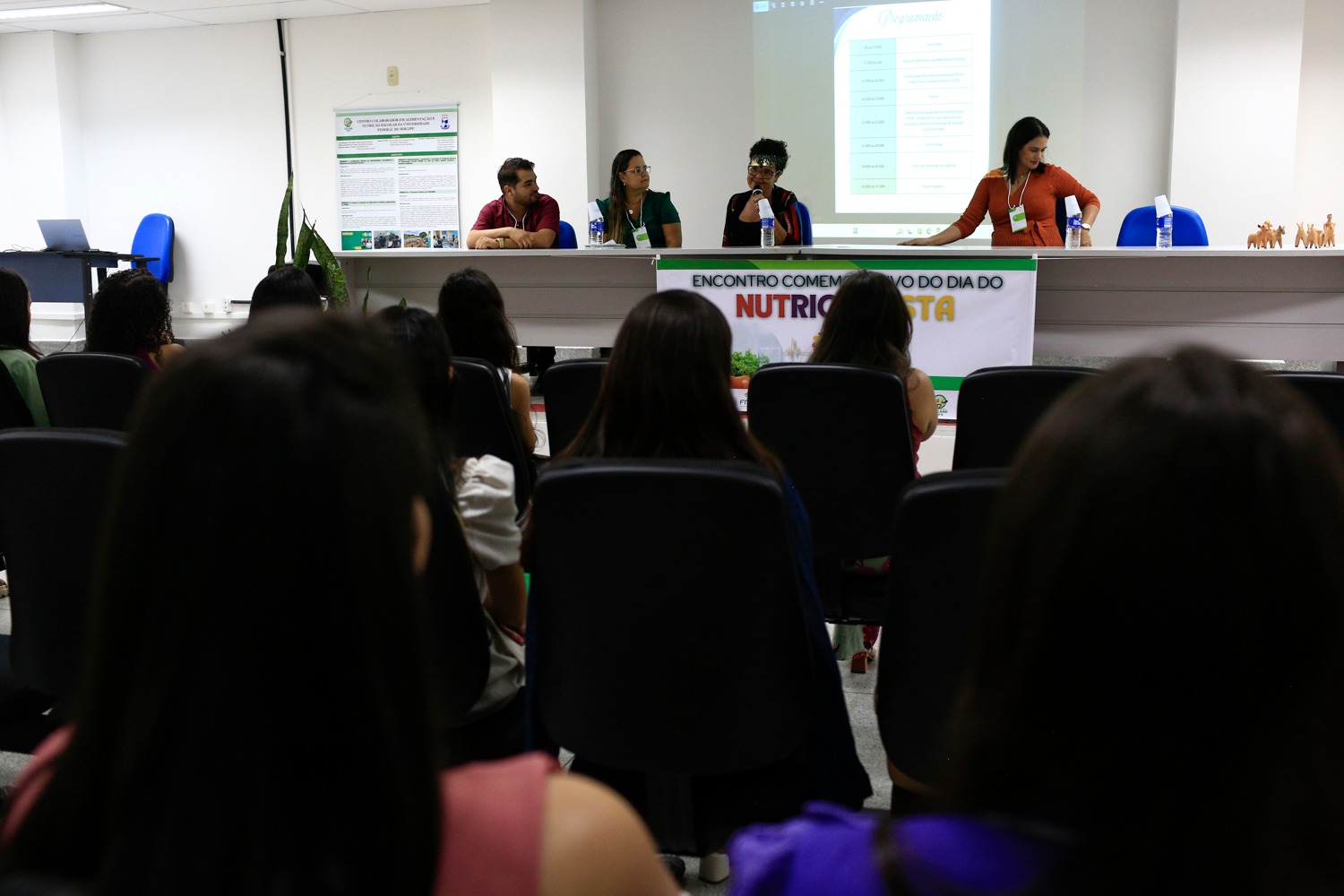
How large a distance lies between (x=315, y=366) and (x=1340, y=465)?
0.54 m

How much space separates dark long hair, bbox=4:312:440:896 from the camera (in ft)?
1.77

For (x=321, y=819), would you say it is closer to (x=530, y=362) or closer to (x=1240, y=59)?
(x=530, y=362)

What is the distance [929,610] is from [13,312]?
8.74 ft

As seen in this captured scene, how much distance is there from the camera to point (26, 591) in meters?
1.64

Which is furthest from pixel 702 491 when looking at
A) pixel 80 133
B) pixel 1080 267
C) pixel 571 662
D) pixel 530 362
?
pixel 80 133

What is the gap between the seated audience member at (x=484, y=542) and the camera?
1585 millimetres

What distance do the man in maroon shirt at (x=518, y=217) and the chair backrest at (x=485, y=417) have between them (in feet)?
9.27

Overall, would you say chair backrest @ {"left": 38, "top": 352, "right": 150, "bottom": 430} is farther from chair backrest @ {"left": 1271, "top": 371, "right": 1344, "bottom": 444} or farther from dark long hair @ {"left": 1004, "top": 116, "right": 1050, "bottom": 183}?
dark long hair @ {"left": 1004, "top": 116, "right": 1050, "bottom": 183}

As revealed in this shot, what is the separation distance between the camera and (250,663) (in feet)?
1.81

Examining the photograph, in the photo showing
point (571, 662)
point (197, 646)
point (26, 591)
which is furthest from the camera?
point (26, 591)

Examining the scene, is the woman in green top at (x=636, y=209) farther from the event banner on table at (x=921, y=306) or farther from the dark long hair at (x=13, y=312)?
the dark long hair at (x=13, y=312)

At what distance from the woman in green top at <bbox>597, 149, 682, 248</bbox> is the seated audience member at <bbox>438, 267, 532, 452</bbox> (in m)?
2.71

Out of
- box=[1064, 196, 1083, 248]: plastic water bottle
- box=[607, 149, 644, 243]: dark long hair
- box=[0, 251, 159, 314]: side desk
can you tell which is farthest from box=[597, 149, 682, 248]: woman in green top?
box=[0, 251, 159, 314]: side desk

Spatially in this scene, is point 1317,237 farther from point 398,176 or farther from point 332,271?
point 398,176
